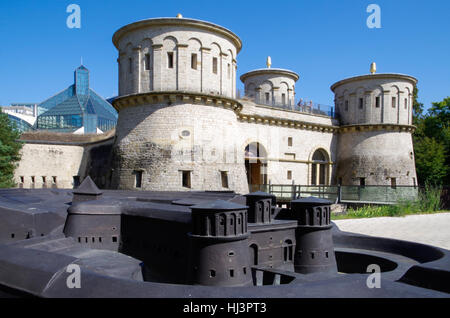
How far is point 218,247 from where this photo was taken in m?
7.78

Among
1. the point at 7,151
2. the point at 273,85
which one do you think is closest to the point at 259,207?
the point at 7,151

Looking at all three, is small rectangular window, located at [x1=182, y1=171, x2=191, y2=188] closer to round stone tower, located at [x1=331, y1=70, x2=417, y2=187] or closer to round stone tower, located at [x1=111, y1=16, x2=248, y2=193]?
round stone tower, located at [x1=111, y1=16, x2=248, y2=193]

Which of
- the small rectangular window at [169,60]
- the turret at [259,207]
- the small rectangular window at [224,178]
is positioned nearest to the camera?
the turret at [259,207]

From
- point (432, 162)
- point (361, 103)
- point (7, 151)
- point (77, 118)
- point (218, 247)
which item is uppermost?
point (77, 118)

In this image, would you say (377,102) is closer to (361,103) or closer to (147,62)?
(361,103)

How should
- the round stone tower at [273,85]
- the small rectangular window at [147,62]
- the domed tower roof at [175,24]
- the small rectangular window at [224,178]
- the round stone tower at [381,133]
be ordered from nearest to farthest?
the domed tower roof at [175,24] < the small rectangular window at [147,62] < the small rectangular window at [224,178] < the round stone tower at [381,133] < the round stone tower at [273,85]

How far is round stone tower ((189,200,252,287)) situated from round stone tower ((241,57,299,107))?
24015 millimetres

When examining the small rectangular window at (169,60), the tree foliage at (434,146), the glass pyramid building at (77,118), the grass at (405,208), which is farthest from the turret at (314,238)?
the glass pyramid building at (77,118)

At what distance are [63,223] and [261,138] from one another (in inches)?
668

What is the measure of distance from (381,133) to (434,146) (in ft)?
25.2

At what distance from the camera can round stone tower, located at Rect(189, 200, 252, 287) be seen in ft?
25.2

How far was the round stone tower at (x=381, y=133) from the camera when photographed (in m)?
30.1

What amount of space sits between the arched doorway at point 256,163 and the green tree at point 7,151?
1626cm

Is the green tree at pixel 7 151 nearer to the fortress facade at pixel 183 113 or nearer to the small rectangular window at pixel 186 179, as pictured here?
the fortress facade at pixel 183 113
